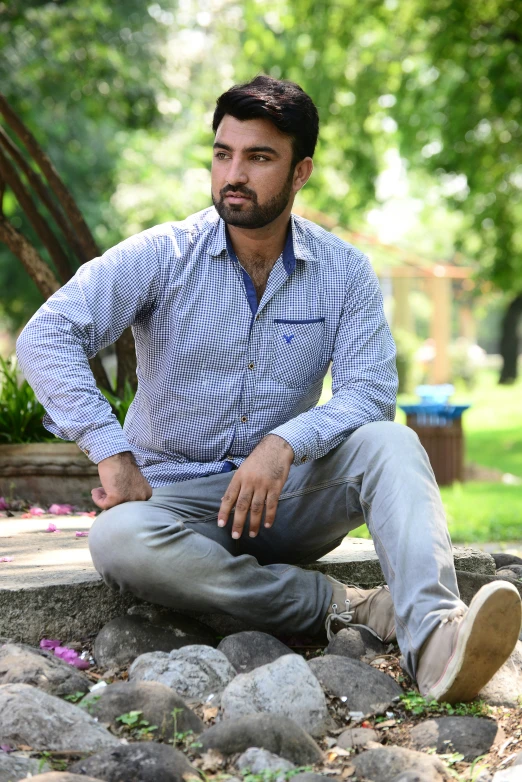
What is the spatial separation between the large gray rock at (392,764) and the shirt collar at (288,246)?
1.75 meters

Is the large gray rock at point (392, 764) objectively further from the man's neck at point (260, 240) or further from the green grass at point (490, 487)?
the green grass at point (490, 487)

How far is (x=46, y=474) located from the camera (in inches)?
220

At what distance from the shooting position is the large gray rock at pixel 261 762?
238 cm

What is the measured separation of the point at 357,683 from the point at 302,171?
186 cm

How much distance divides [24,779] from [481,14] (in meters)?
12.0

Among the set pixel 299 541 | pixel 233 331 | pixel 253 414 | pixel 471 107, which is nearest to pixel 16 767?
pixel 299 541

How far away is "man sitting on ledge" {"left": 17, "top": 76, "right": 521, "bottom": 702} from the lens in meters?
3.05

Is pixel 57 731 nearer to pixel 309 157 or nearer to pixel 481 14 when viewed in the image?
pixel 309 157

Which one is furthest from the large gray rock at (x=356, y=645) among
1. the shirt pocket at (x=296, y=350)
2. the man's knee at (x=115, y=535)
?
the shirt pocket at (x=296, y=350)

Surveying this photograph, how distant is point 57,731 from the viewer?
2.48m

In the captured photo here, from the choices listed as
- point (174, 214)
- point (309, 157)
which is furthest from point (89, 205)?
point (309, 157)

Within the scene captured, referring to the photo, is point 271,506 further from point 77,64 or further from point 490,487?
point 77,64

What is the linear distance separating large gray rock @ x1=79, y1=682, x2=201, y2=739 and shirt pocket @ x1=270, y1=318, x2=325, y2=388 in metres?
1.26

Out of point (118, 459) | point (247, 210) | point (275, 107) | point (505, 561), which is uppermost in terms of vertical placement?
point (275, 107)
